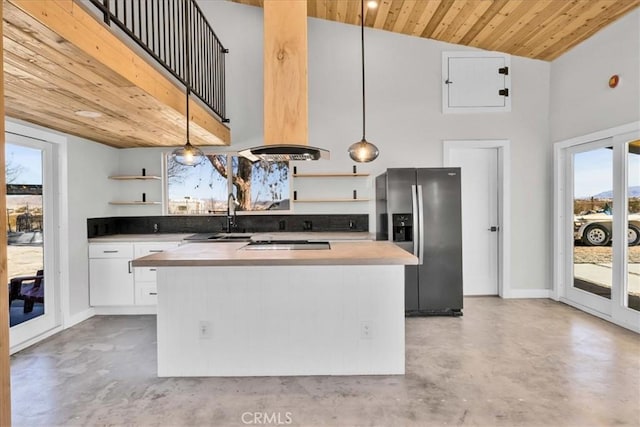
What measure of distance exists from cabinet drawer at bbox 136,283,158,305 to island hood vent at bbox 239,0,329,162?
2.34 m

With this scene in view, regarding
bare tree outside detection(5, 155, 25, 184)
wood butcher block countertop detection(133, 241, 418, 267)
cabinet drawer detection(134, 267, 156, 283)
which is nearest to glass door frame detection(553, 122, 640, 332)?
wood butcher block countertop detection(133, 241, 418, 267)

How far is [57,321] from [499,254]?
17.7ft

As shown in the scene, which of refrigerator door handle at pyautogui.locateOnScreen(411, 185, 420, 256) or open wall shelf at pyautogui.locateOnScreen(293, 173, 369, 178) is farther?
open wall shelf at pyautogui.locateOnScreen(293, 173, 369, 178)

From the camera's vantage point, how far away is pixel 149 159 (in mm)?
4965

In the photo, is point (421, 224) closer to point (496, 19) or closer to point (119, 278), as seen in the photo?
point (496, 19)

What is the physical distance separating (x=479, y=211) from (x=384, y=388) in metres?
3.25

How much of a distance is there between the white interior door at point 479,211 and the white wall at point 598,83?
91cm

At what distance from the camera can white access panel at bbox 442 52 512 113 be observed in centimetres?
478

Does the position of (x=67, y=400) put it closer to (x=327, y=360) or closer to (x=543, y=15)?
(x=327, y=360)

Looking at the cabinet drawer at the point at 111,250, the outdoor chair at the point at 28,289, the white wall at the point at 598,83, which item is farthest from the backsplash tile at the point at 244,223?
the white wall at the point at 598,83

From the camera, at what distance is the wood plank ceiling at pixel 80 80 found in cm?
164

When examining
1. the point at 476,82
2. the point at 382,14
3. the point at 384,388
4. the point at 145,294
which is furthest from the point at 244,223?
the point at 476,82

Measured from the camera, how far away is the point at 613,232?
3795mm

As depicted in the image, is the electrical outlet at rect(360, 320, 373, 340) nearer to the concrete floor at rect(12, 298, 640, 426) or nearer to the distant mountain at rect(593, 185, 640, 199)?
the concrete floor at rect(12, 298, 640, 426)
